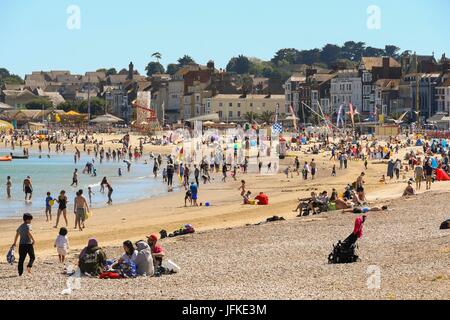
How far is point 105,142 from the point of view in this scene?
3696 inches

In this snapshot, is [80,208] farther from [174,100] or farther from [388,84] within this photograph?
[174,100]

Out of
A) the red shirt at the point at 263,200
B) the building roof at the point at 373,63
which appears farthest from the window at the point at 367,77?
the red shirt at the point at 263,200

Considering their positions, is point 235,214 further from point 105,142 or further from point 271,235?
point 105,142

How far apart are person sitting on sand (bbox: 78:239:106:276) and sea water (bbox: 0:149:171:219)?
605 inches

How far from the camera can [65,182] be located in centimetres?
4853

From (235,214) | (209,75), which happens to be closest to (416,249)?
(235,214)

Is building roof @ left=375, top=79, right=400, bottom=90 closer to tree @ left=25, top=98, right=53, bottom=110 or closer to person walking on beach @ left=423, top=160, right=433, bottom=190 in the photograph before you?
tree @ left=25, top=98, right=53, bottom=110

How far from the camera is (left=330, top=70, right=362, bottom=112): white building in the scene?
350ft

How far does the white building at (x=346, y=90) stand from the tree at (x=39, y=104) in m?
54.8

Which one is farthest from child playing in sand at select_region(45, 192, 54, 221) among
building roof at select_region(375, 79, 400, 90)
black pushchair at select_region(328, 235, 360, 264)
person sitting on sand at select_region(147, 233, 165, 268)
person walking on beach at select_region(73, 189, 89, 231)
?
building roof at select_region(375, 79, 400, 90)

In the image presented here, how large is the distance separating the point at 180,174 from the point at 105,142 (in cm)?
5158

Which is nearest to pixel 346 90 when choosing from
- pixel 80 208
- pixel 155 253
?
pixel 80 208

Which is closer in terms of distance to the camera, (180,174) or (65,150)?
(180,174)
